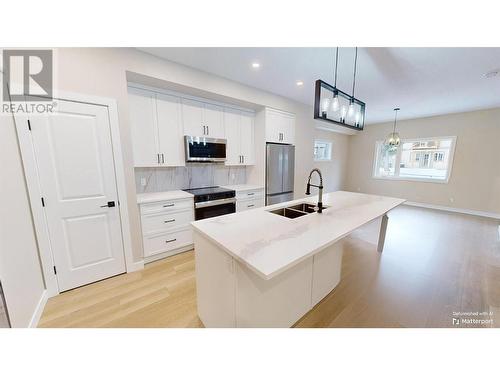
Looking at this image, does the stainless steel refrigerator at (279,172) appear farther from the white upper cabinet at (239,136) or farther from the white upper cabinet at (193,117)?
the white upper cabinet at (193,117)

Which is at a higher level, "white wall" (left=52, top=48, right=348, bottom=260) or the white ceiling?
the white ceiling

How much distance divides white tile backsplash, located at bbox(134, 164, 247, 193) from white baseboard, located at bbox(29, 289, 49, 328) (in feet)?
4.81

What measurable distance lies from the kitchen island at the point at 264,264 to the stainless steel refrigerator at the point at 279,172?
1.87m

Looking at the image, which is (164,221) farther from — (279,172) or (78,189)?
(279,172)

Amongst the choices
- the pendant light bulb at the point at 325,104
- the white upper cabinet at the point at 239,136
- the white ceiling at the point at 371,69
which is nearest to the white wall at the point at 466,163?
the white ceiling at the point at 371,69

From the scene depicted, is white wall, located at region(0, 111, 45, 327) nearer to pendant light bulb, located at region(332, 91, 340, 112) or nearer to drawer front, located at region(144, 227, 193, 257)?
drawer front, located at region(144, 227, 193, 257)

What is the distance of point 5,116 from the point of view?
1504 mm

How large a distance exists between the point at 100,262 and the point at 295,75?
3.65m

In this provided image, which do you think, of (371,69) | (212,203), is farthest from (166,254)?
(371,69)

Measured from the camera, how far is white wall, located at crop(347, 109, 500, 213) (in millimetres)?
4453

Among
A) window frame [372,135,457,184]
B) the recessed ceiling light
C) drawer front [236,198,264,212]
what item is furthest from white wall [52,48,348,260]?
window frame [372,135,457,184]

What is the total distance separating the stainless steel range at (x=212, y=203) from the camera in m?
2.75

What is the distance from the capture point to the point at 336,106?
1808 millimetres
